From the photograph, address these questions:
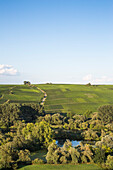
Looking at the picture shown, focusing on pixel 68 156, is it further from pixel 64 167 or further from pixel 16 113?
pixel 16 113

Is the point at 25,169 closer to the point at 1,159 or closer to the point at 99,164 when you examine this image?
the point at 1,159

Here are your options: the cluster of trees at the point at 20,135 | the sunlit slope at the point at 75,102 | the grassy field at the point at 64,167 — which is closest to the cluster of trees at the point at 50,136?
the cluster of trees at the point at 20,135

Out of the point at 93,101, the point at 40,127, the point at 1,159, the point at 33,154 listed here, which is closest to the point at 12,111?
the point at 40,127

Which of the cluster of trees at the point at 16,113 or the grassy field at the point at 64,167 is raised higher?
the cluster of trees at the point at 16,113

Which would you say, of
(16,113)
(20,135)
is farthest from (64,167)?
(16,113)

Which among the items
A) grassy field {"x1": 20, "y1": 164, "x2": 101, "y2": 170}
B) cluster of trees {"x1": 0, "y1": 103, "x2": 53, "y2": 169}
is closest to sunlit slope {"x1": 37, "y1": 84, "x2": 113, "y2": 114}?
cluster of trees {"x1": 0, "y1": 103, "x2": 53, "y2": 169}

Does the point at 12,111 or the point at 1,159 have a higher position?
the point at 12,111

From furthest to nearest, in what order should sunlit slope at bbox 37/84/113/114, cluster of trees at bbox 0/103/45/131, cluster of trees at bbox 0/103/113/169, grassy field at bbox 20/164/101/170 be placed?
sunlit slope at bbox 37/84/113/114 < cluster of trees at bbox 0/103/45/131 < cluster of trees at bbox 0/103/113/169 < grassy field at bbox 20/164/101/170

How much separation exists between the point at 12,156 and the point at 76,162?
18874 millimetres

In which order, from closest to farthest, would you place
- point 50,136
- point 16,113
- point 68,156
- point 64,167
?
point 64,167 < point 68,156 < point 50,136 < point 16,113

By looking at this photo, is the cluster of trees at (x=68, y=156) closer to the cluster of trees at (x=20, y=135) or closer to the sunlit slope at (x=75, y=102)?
the cluster of trees at (x=20, y=135)

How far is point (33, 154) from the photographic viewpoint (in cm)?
6225

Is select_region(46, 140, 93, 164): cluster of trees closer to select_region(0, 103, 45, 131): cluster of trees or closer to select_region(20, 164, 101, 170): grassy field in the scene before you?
select_region(20, 164, 101, 170): grassy field

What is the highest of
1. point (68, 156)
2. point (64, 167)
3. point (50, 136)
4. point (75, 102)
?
point (75, 102)
